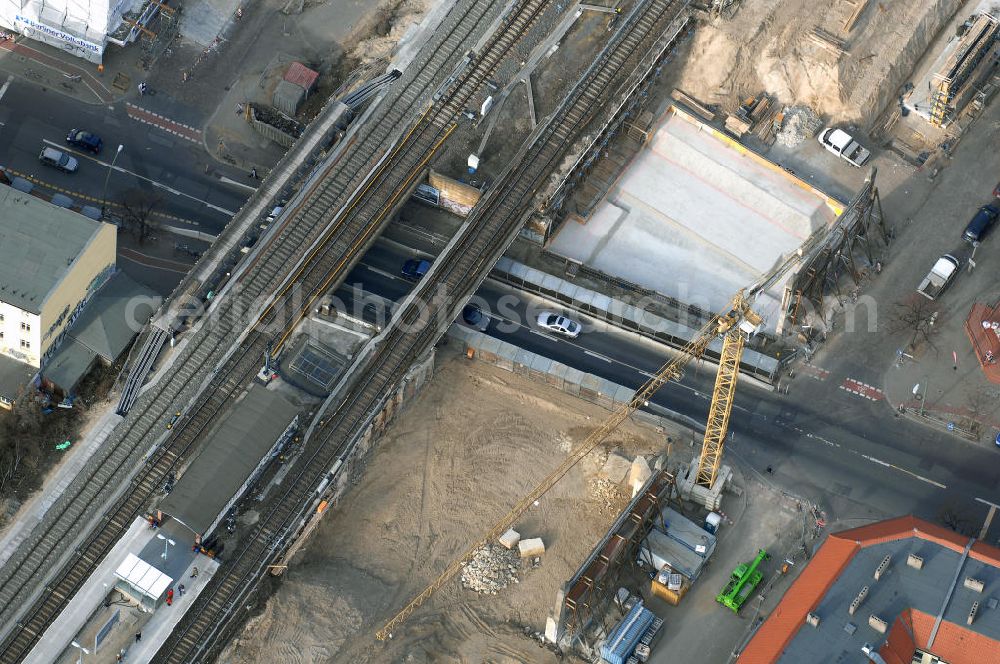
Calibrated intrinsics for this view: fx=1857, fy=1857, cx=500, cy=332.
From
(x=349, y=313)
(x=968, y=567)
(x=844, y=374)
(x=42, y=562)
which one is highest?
(x=844, y=374)

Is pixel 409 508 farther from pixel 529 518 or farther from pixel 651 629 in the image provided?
pixel 651 629

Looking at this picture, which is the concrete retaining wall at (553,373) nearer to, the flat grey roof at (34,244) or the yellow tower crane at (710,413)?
the yellow tower crane at (710,413)

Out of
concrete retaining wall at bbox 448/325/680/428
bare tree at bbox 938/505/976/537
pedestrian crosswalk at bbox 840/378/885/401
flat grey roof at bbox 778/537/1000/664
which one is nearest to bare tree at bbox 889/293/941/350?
pedestrian crosswalk at bbox 840/378/885/401

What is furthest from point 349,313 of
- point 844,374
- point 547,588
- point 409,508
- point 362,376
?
point 844,374

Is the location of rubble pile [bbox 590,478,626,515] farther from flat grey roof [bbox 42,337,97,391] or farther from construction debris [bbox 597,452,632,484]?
flat grey roof [bbox 42,337,97,391]

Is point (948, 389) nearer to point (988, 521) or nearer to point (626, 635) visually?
point (988, 521)

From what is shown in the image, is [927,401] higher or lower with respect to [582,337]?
higher

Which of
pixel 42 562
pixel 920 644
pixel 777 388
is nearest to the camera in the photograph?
pixel 920 644
